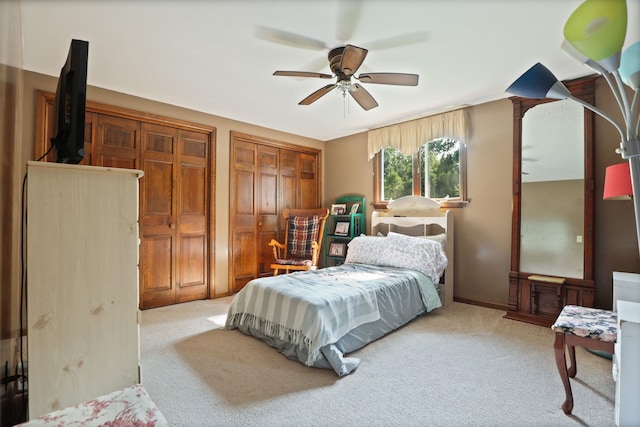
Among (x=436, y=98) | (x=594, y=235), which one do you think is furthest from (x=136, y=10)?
(x=594, y=235)

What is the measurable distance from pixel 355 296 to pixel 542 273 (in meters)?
2.15

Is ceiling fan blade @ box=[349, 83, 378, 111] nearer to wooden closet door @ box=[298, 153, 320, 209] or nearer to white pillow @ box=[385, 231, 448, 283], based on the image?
white pillow @ box=[385, 231, 448, 283]

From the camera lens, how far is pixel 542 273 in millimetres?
3205

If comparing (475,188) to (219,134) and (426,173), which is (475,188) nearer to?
(426,173)

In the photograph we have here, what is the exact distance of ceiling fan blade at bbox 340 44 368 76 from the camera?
2.08m

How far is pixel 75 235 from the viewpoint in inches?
51.3

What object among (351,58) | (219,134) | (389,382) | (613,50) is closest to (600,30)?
(613,50)

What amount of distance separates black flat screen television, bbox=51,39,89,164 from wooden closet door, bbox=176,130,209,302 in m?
2.54

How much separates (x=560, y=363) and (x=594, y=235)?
1861 millimetres

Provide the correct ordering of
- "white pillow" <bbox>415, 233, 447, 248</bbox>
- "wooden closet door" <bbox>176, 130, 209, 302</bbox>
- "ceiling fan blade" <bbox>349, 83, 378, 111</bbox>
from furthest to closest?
1. "wooden closet door" <bbox>176, 130, 209, 302</bbox>
2. "white pillow" <bbox>415, 233, 447, 248</bbox>
3. "ceiling fan blade" <bbox>349, 83, 378, 111</bbox>

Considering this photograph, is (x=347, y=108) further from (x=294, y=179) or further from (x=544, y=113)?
(x=544, y=113)

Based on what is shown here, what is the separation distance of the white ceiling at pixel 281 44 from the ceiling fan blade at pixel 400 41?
1 centimetres

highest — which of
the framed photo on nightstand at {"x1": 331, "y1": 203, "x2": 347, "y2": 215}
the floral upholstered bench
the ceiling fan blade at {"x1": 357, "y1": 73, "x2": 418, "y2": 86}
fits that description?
the ceiling fan blade at {"x1": 357, "y1": 73, "x2": 418, "y2": 86}

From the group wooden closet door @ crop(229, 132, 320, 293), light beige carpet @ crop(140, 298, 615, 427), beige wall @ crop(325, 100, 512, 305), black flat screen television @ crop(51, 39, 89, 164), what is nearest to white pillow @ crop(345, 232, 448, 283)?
beige wall @ crop(325, 100, 512, 305)
